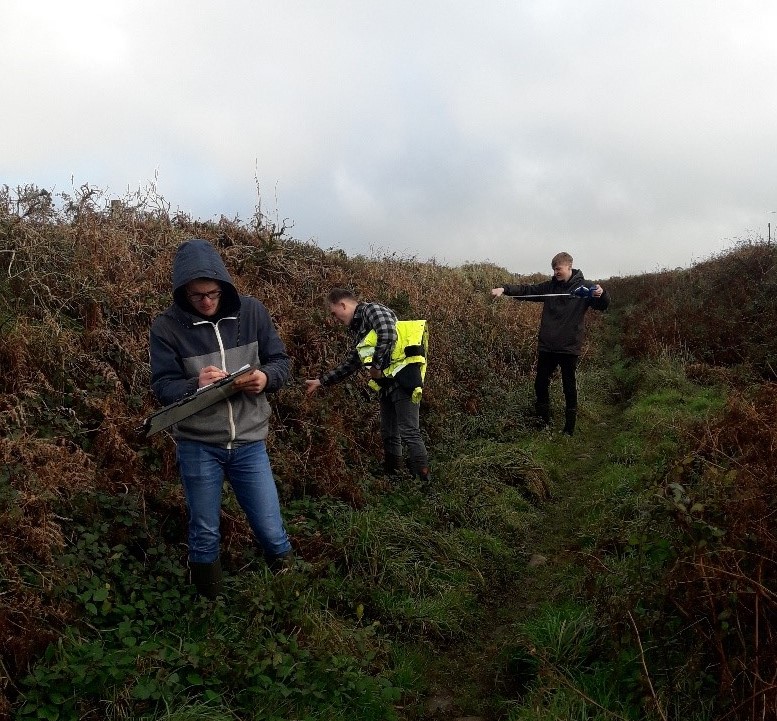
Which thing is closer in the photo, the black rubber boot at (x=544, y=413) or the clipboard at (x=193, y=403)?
the clipboard at (x=193, y=403)

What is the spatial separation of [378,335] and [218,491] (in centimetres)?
239

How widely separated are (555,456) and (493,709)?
454cm

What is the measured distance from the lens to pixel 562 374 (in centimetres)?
833

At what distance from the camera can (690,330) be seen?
12672 mm

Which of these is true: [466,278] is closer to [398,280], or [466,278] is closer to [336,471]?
[398,280]

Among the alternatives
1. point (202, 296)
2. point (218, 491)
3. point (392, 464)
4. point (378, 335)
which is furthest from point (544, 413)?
point (202, 296)

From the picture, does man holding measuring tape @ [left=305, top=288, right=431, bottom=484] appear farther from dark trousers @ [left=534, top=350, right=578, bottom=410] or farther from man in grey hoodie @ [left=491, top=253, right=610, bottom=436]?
dark trousers @ [left=534, top=350, right=578, bottom=410]

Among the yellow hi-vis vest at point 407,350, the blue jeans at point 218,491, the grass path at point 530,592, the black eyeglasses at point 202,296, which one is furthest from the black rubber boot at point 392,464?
the black eyeglasses at point 202,296

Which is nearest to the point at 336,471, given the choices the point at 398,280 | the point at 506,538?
the point at 506,538

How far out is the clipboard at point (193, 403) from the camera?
3.25m

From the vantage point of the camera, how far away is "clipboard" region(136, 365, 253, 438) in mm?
3246

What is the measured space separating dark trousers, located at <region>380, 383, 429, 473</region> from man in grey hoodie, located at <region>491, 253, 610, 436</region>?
2.82 m

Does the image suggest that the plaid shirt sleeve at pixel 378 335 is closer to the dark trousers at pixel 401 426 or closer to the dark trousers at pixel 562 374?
the dark trousers at pixel 401 426

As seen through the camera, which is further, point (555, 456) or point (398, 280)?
point (398, 280)
